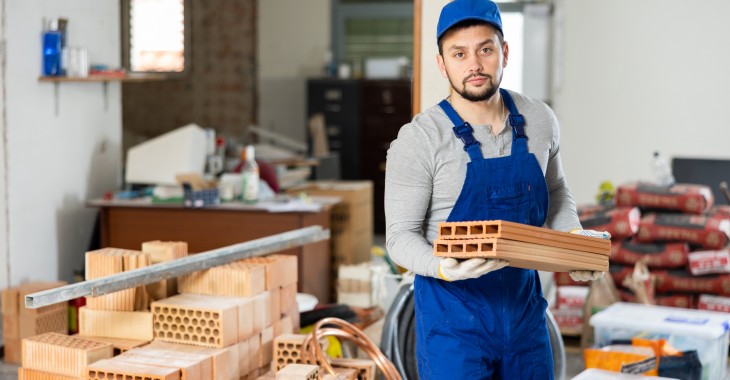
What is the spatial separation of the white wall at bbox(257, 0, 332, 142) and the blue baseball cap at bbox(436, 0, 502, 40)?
27.9ft

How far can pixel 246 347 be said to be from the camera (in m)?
3.83

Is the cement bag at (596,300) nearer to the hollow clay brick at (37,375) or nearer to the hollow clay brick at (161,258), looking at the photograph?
the hollow clay brick at (161,258)

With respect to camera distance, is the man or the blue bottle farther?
the blue bottle

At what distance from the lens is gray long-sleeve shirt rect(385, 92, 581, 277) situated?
101 inches

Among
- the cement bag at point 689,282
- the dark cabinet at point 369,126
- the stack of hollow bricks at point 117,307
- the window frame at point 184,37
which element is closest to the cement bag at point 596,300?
the cement bag at point 689,282

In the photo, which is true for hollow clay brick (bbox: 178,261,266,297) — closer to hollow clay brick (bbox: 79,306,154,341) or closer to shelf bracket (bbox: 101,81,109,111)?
hollow clay brick (bbox: 79,306,154,341)

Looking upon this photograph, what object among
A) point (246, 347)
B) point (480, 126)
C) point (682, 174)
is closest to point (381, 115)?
point (682, 174)

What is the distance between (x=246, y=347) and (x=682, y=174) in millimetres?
4309

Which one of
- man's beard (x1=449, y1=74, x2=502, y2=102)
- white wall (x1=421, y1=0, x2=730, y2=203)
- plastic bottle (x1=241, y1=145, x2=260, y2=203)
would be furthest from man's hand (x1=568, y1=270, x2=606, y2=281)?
white wall (x1=421, y1=0, x2=730, y2=203)

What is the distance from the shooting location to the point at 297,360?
152 inches

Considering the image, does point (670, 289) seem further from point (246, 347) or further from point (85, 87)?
point (85, 87)

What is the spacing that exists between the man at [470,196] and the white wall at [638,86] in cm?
595

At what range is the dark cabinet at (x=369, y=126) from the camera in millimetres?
10320

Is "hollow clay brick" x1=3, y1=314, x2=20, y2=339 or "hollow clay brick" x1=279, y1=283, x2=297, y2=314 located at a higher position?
"hollow clay brick" x1=279, y1=283, x2=297, y2=314
